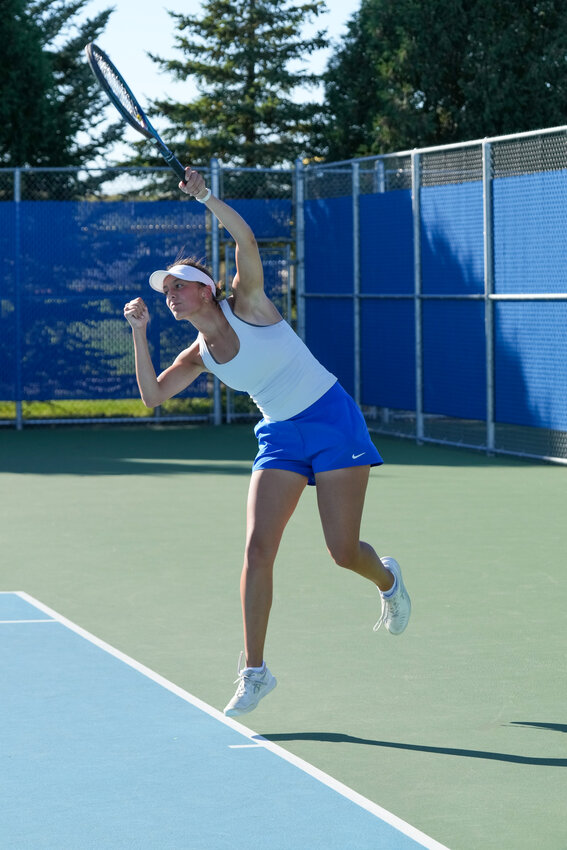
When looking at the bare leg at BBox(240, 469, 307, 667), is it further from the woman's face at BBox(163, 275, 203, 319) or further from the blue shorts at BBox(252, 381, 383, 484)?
the woman's face at BBox(163, 275, 203, 319)

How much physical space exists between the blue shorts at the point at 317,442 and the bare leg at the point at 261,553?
9 cm

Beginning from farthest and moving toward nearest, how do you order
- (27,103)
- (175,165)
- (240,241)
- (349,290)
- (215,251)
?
(27,103), (215,251), (349,290), (175,165), (240,241)

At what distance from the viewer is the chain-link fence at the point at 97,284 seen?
751 inches

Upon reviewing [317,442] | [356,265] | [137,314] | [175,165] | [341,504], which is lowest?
[341,504]

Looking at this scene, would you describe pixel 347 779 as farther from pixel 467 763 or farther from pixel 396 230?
pixel 396 230

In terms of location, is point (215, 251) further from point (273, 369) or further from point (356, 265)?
point (273, 369)

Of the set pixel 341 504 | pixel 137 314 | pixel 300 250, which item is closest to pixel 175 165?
pixel 137 314

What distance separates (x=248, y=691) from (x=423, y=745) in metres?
0.70

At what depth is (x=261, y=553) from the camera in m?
5.94

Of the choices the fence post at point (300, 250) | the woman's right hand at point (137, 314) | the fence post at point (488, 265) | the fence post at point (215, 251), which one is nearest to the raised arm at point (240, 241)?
the woman's right hand at point (137, 314)

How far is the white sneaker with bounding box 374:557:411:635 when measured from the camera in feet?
21.9

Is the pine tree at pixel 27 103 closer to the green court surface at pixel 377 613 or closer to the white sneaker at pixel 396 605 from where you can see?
the green court surface at pixel 377 613

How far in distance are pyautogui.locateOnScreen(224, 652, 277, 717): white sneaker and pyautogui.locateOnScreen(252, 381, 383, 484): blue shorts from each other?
2.66 feet

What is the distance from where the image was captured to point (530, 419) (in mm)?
14461
